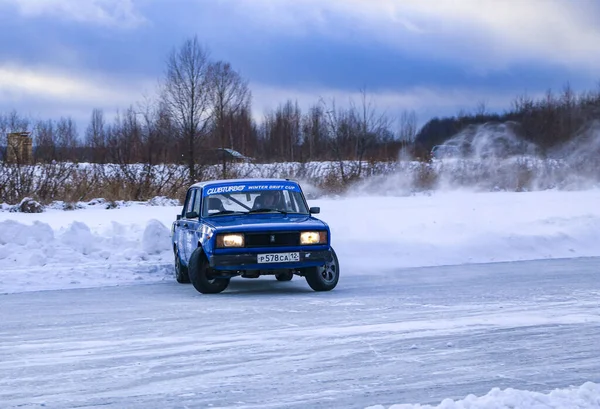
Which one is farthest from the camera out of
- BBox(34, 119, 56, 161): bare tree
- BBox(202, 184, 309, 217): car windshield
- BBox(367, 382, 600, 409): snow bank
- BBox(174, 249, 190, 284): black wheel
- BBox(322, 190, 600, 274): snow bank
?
BBox(34, 119, 56, 161): bare tree

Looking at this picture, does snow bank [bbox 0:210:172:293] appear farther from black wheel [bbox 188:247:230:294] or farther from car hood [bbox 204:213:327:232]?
car hood [bbox 204:213:327:232]

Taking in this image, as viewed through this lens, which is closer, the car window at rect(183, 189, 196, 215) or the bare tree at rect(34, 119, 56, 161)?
the car window at rect(183, 189, 196, 215)

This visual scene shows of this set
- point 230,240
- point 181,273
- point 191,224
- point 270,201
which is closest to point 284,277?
point 270,201

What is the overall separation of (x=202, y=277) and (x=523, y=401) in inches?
296

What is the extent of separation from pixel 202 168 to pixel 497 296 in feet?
83.2

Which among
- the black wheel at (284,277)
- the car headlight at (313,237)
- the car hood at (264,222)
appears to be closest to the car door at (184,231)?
the car hood at (264,222)

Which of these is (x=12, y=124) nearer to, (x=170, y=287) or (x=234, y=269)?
(x=170, y=287)

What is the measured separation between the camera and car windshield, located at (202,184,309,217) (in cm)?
1361

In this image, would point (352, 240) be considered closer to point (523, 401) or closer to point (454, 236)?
point (454, 236)

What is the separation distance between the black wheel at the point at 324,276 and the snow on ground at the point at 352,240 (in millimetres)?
3398

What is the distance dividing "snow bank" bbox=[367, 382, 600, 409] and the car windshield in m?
7.86

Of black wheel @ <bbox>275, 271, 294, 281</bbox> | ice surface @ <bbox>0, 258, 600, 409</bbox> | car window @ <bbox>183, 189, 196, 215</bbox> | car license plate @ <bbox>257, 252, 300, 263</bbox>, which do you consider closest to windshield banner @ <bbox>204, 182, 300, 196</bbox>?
car window @ <bbox>183, 189, 196, 215</bbox>

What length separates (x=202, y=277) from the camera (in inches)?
502

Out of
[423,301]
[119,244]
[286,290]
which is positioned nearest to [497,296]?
[423,301]
